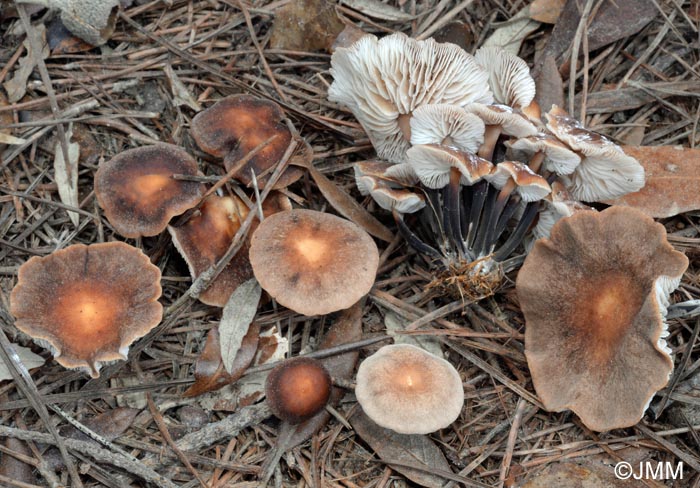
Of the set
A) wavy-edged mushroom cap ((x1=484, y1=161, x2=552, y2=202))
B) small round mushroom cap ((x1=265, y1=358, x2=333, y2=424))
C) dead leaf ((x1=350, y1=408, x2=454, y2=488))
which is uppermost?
wavy-edged mushroom cap ((x1=484, y1=161, x2=552, y2=202))

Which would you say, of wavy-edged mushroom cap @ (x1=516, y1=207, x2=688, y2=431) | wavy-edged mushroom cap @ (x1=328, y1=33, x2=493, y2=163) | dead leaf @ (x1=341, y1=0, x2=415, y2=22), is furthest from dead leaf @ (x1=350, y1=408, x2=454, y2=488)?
dead leaf @ (x1=341, y1=0, x2=415, y2=22)

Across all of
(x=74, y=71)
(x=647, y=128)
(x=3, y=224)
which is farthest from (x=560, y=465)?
(x=74, y=71)

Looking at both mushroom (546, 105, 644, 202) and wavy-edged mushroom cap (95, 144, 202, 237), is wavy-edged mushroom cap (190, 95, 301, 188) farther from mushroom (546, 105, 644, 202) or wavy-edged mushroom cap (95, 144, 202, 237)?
mushroom (546, 105, 644, 202)

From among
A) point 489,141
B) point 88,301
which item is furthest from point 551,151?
point 88,301

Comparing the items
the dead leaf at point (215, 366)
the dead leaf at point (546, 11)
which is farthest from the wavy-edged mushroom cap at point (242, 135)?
the dead leaf at point (546, 11)

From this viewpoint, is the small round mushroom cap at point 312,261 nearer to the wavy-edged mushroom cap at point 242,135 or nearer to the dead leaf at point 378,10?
the wavy-edged mushroom cap at point 242,135
